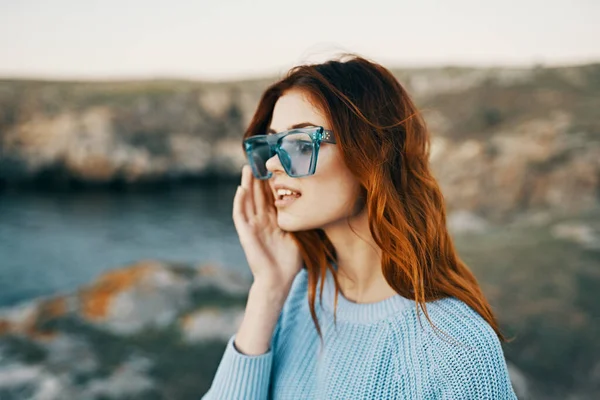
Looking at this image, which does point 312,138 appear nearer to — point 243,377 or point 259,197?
point 259,197

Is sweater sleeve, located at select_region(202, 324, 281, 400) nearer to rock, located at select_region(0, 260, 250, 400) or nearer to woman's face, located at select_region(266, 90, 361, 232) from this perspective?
woman's face, located at select_region(266, 90, 361, 232)

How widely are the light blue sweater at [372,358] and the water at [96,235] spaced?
678cm

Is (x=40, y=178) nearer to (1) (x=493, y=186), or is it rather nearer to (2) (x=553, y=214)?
(1) (x=493, y=186)

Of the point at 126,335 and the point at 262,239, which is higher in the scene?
the point at 262,239

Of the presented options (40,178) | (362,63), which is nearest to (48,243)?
(40,178)

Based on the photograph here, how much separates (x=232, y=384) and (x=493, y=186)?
11643mm

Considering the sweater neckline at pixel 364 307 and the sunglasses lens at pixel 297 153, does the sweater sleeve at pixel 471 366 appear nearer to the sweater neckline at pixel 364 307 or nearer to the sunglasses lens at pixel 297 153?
the sweater neckline at pixel 364 307

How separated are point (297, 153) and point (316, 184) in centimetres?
14

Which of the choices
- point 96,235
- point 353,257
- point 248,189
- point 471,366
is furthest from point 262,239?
point 96,235

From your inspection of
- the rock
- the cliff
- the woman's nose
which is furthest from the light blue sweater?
the cliff

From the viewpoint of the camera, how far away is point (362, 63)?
1.85 meters

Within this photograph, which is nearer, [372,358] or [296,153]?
[372,358]

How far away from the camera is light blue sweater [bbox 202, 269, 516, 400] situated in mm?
1435

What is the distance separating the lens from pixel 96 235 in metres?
13.0
